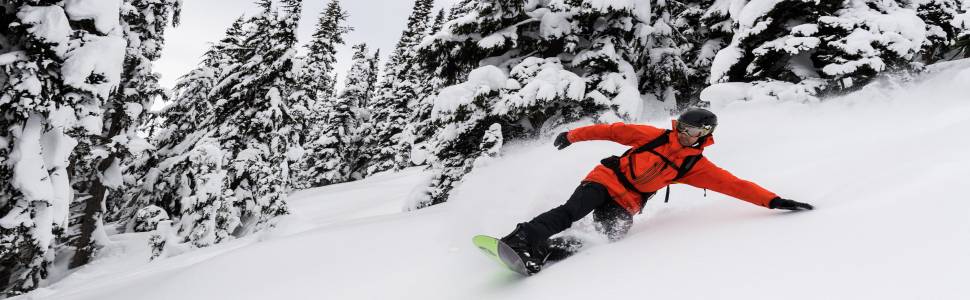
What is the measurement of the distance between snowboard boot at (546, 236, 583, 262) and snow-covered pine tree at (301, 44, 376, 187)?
106 ft

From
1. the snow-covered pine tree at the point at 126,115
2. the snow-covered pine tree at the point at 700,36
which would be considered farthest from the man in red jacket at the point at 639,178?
the snow-covered pine tree at the point at 126,115

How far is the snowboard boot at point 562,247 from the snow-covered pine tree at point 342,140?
106ft

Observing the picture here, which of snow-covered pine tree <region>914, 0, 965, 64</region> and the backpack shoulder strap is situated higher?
snow-covered pine tree <region>914, 0, 965, 64</region>

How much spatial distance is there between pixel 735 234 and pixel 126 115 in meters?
16.8

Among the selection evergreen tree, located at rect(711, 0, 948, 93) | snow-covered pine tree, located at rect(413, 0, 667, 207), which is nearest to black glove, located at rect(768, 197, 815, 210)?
evergreen tree, located at rect(711, 0, 948, 93)

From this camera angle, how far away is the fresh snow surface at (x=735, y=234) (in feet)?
8.15

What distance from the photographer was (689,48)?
44.4 feet

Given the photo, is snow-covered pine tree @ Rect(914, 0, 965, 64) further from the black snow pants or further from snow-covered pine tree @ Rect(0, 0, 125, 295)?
snow-covered pine tree @ Rect(0, 0, 125, 295)

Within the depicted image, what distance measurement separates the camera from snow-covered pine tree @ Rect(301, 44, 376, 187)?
34.9 metres

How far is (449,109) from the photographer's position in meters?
9.83

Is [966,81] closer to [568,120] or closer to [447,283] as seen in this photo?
[568,120]

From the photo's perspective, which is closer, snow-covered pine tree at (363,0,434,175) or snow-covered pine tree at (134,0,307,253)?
snow-covered pine tree at (134,0,307,253)

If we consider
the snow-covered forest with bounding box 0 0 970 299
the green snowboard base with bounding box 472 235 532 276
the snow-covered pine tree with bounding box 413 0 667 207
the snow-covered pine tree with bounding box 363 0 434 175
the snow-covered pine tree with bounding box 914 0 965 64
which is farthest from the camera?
the snow-covered pine tree with bounding box 363 0 434 175

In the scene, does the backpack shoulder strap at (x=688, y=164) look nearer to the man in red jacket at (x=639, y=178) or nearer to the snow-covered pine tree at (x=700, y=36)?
the man in red jacket at (x=639, y=178)
